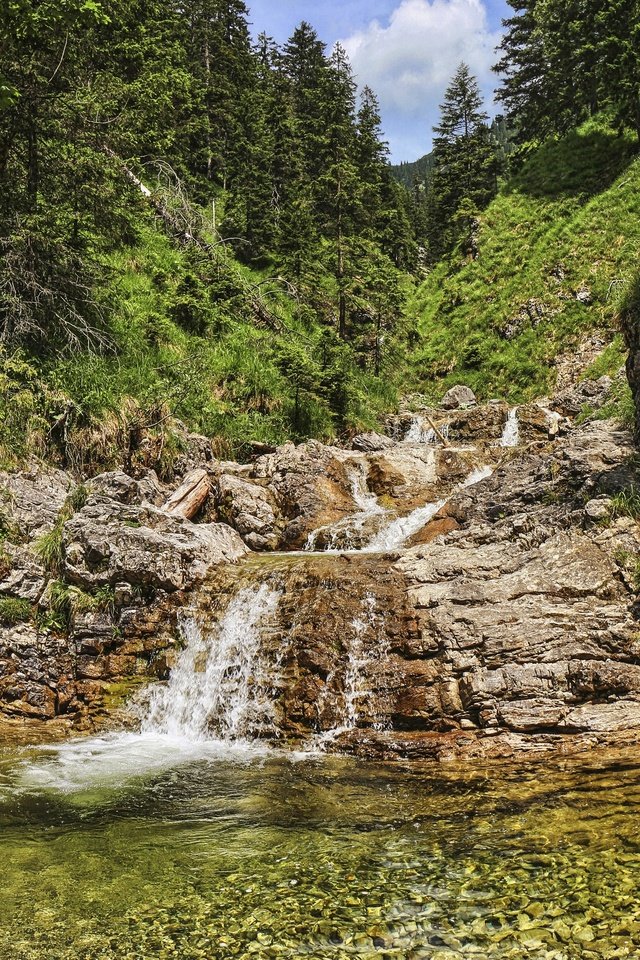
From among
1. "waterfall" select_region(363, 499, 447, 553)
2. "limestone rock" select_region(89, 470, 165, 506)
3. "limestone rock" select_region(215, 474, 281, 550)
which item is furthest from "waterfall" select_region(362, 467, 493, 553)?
"limestone rock" select_region(89, 470, 165, 506)

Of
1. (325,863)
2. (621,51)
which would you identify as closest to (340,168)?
(621,51)

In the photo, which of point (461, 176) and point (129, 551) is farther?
point (461, 176)

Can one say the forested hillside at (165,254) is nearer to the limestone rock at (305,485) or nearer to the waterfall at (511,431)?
the limestone rock at (305,485)

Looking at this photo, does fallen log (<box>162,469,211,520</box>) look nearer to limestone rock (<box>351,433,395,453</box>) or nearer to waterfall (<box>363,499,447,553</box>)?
waterfall (<box>363,499,447,553</box>)

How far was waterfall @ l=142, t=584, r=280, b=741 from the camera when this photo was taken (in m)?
8.71

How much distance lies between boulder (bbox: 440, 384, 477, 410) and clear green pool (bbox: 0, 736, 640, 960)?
21.0 metres

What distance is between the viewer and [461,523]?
12219 mm

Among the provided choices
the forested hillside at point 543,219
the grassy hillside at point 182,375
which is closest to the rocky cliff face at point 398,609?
the grassy hillside at point 182,375

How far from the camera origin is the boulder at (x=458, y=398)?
26188 millimetres

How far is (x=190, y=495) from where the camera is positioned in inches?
568

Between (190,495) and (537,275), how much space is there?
2351 centimetres

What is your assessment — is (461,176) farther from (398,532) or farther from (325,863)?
(325,863)

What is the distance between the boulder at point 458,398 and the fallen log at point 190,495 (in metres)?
14.5

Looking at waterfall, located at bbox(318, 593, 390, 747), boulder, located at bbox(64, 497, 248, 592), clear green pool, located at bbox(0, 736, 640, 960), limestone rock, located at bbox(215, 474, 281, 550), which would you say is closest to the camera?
clear green pool, located at bbox(0, 736, 640, 960)
